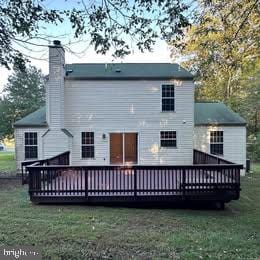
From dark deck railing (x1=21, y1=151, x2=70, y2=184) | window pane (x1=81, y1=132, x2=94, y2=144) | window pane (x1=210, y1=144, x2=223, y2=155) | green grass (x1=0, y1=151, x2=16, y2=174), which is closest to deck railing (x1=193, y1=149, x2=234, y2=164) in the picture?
window pane (x1=210, y1=144, x2=223, y2=155)

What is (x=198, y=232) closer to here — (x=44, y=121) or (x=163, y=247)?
(x=163, y=247)

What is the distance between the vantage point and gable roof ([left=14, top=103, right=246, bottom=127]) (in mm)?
16281

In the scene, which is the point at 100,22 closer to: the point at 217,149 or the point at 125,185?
the point at 125,185

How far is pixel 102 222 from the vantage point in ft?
21.6

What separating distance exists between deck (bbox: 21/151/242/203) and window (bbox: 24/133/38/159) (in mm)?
7676

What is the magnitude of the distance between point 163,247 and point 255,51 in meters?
7.39

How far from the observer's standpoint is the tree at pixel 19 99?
30375 mm

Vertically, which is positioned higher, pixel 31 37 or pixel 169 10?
pixel 169 10

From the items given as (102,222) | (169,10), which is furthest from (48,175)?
(169,10)

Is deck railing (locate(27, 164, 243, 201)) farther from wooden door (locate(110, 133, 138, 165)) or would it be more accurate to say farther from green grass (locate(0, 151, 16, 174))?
green grass (locate(0, 151, 16, 174))

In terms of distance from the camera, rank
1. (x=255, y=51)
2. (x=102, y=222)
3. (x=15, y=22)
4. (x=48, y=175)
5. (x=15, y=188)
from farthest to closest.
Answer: (x=15, y=188)
(x=255, y=51)
(x=48, y=175)
(x=102, y=222)
(x=15, y=22)

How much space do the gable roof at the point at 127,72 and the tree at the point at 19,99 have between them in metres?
14.2

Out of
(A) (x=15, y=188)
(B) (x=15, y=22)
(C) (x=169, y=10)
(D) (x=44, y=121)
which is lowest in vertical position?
(A) (x=15, y=188)

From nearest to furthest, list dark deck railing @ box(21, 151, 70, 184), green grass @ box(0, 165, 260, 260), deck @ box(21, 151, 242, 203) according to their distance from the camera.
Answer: green grass @ box(0, 165, 260, 260) < deck @ box(21, 151, 242, 203) < dark deck railing @ box(21, 151, 70, 184)
